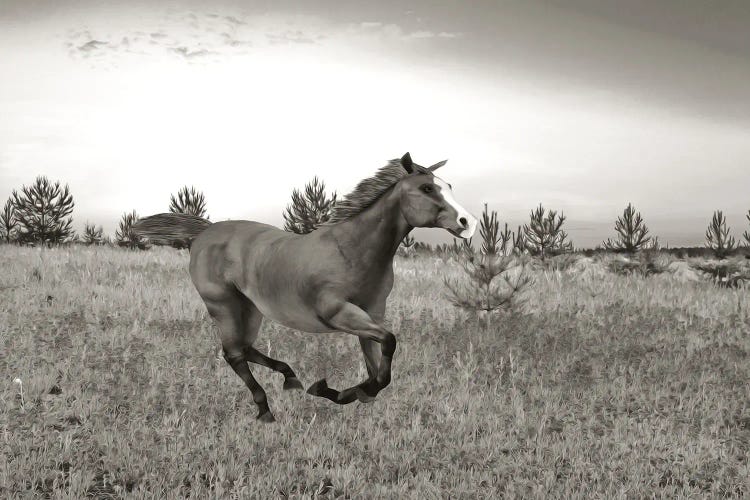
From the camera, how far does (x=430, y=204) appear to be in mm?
4629

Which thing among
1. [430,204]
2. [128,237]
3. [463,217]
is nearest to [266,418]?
[430,204]

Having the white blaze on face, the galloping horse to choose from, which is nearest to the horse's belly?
the galloping horse

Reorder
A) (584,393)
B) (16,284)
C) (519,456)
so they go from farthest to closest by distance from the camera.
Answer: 1. (16,284)
2. (584,393)
3. (519,456)

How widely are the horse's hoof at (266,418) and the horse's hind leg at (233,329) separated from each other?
29 centimetres

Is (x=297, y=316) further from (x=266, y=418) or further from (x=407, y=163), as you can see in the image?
(x=266, y=418)

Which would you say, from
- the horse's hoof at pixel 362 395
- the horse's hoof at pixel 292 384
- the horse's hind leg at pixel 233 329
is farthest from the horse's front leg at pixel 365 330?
the horse's hind leg at pixel 233 329

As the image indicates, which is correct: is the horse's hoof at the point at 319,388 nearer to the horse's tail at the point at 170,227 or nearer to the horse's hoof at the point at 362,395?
the horse's hoof at the point at 362,395

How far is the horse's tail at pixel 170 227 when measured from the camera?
20.9ft

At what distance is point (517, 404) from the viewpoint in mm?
7418

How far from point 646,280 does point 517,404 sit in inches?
522

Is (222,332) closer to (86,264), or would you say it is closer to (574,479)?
(574,479)

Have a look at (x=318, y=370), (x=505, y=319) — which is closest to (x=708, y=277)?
(x=505, y=319)

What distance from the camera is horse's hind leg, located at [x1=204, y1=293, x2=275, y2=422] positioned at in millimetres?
5891

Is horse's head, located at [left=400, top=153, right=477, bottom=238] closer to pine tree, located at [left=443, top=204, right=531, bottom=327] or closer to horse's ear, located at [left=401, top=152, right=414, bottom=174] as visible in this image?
horse's ear, located at [left=401, top=152, right=414, bottom=174]
